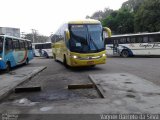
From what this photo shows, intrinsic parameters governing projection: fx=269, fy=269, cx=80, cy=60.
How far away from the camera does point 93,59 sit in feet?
53.6

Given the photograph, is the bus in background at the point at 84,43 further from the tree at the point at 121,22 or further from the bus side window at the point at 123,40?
the tree at the point at 121,22

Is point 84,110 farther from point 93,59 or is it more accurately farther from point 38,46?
point 38,46

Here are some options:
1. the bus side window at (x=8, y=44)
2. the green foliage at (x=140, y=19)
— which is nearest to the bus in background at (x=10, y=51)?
the bus side window at (x=8, y=44)

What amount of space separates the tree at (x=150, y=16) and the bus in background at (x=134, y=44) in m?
9.60

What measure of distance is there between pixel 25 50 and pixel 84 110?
20.0 m

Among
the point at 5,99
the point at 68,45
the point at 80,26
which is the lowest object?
the point at 5,99

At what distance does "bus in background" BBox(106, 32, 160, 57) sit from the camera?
29.7 meters

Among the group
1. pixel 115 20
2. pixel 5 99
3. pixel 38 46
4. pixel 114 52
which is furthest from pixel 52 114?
pixel 115 20

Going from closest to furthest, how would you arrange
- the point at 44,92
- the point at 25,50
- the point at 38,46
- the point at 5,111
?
the point at 5,111, the point at 44,92, the point at 25,50, the point at 38,46

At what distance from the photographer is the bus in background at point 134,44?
2969cm

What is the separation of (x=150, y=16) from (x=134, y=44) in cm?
1248

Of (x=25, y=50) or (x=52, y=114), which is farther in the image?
(x=25, y=50)

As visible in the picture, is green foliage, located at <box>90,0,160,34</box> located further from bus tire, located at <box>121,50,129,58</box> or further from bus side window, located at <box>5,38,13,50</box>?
bus side window, located at <box>5,38,13,50</box>

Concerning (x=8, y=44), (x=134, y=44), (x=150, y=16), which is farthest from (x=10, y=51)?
(x=150, y=16)
